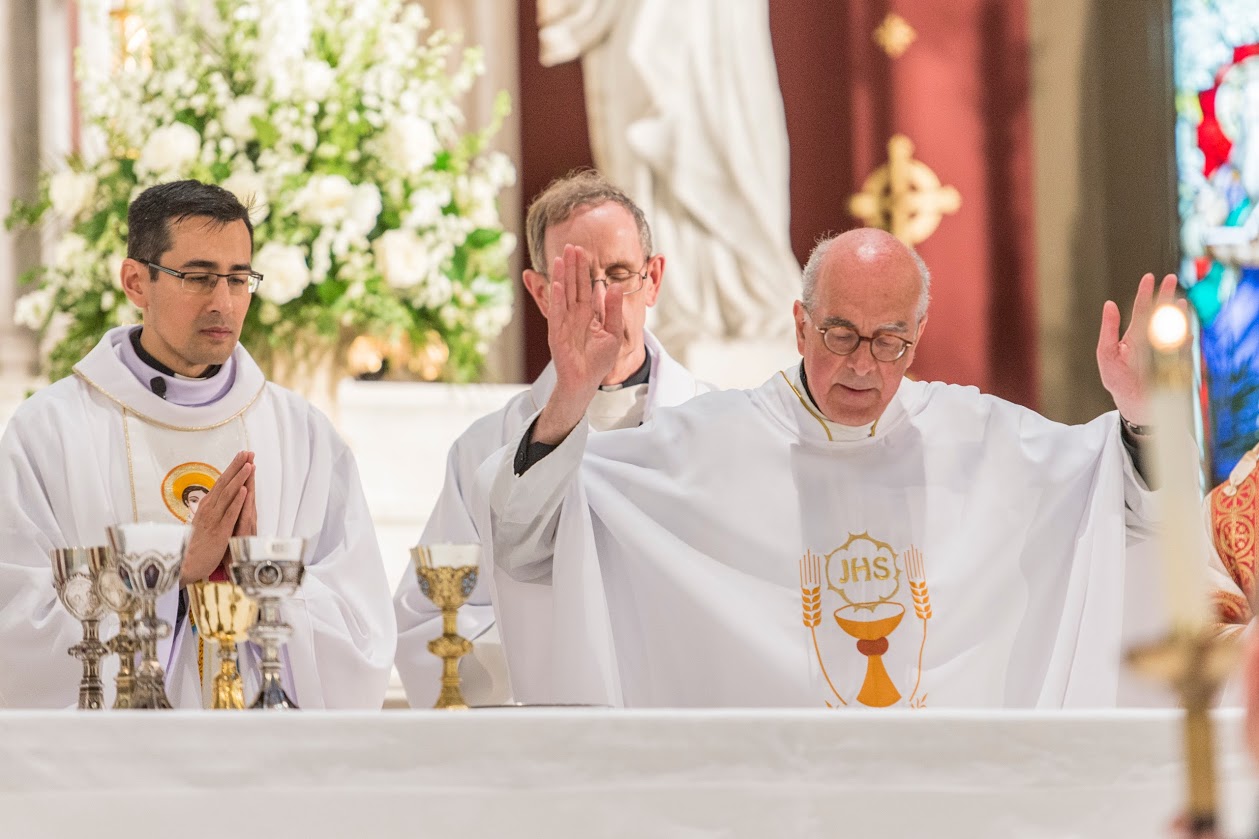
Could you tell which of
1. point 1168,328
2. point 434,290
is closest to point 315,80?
point 434,290

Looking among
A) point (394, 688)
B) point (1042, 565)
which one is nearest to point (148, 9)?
point (394, 688)

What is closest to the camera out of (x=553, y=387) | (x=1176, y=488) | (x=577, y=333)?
(x=1176, y=488)

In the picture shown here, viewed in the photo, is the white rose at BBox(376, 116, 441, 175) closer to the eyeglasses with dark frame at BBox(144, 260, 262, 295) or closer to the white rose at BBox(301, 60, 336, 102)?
the white rose at BBox(301, 60, 336, 102)

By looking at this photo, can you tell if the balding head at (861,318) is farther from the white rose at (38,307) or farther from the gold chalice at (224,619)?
the white rose at (38,307)

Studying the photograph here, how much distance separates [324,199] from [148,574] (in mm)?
2046

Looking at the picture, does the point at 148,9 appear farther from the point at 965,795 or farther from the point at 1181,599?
the point at 1181,599

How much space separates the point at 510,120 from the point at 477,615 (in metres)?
2.69

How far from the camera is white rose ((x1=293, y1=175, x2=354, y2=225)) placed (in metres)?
4.67

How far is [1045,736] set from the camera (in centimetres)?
228

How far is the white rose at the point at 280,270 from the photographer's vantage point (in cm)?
459

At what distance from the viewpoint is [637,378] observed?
463 cm

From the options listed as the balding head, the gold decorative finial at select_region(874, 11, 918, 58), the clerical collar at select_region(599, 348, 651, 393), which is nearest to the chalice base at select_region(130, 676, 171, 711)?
the balding head

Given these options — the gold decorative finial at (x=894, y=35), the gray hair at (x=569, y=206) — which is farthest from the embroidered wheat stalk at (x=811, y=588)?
the gold decorative finial at (x=894, y=35)

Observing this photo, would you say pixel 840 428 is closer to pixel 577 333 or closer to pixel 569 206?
pixel 577 333
